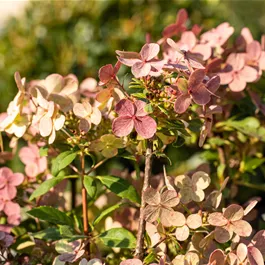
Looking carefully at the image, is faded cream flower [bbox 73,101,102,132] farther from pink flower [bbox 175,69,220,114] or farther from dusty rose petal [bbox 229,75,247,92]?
dusty rose petal [bbox 229,75,247,92]

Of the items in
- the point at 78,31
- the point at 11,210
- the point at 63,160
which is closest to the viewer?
the point at 63,160

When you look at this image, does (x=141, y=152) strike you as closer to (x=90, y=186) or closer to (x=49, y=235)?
(x=90, y=186)

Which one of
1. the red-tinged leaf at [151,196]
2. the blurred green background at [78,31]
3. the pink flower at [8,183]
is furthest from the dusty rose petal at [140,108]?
the blurred green background at [78,31]

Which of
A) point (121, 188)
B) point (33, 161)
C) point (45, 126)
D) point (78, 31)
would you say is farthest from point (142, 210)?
point (78, 31)

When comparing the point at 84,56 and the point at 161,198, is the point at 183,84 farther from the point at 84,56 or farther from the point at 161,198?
the point at 84,56

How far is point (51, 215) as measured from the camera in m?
1.12

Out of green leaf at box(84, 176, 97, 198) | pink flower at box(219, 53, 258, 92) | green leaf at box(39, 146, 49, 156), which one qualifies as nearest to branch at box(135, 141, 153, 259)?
green leaf at box(84, 176, 97, 198)

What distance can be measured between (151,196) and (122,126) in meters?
0.11

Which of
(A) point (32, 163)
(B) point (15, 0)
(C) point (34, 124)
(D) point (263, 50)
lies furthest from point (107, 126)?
(B) point (15, 0)

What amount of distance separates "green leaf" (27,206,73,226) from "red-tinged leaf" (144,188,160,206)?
239mm

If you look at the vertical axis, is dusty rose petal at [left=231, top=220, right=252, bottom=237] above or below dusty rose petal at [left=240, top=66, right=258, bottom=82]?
below

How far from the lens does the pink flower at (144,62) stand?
94 centimetres

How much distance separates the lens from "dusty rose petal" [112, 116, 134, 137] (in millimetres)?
950

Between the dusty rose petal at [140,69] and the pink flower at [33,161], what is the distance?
0.38 m
